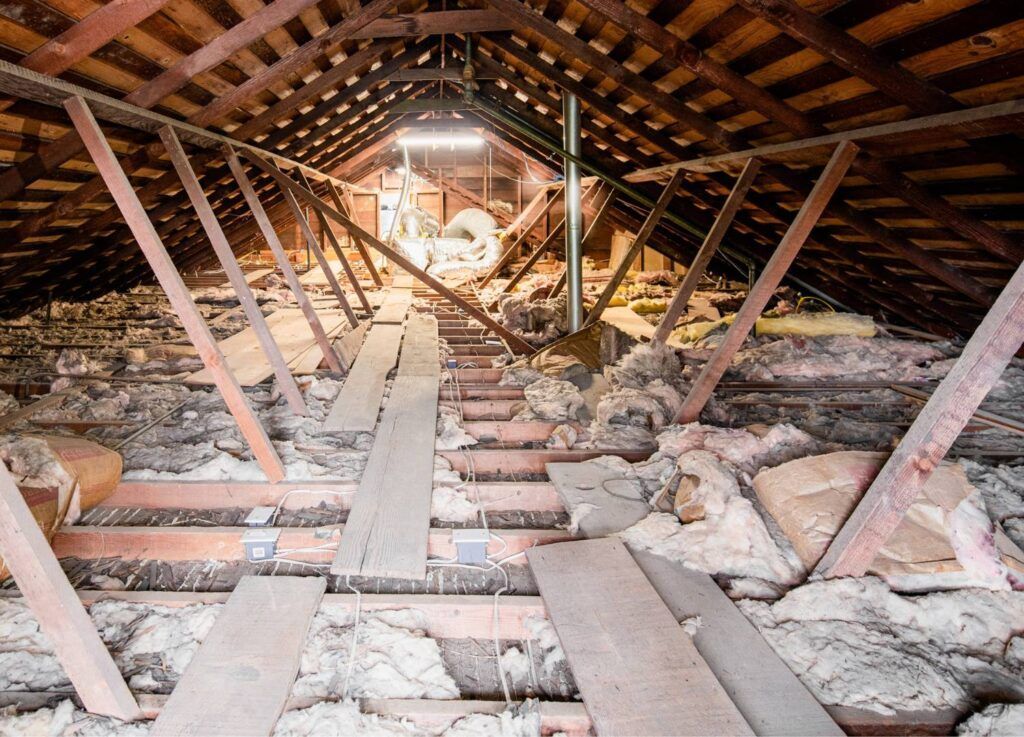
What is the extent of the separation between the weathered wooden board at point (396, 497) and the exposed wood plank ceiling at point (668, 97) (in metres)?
1.98

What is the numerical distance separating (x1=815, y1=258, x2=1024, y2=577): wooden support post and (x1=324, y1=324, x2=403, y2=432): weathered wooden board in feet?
7.34

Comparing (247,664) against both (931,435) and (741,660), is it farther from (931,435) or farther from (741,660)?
(931,435)

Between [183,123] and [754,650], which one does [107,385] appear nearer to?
[183,123]

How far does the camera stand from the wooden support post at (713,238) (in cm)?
343

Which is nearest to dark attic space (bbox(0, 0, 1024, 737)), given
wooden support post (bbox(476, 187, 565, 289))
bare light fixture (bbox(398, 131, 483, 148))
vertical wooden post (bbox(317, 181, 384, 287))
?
wooden support post (bbox(476, 187, 565, 289))

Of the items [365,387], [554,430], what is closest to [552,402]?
[554,430]

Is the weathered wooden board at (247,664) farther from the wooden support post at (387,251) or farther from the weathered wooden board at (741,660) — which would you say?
the wooden support post at (387,251)

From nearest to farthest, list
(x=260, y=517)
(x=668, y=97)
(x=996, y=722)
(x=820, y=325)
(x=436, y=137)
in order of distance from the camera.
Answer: (x=996, y=722)
(x=260, y=517)
(x=668, y=97)
(x=820, y=325)
(x=436, y=137)

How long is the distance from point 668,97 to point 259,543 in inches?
134

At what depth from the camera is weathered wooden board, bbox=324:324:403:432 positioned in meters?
3.07

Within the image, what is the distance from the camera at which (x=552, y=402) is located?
331 centimetres

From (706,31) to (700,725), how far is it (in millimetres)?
3044

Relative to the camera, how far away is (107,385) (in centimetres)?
362

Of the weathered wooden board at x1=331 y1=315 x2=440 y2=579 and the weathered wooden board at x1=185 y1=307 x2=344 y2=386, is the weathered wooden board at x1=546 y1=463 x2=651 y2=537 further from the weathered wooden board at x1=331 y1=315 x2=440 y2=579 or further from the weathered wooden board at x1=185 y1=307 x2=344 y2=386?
the weathered wooden board at x1=185 y1=307 x2=344 y2=386
